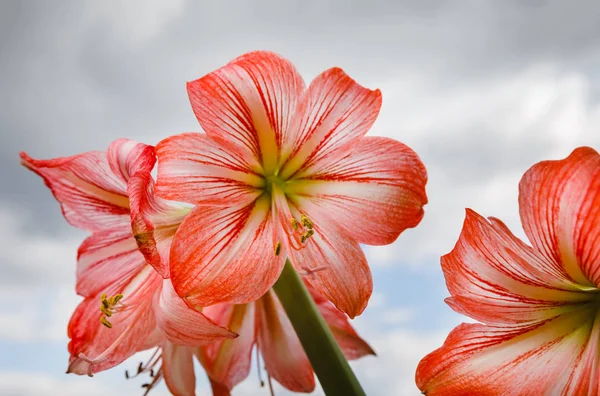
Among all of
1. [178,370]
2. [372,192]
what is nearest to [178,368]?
[178,370]

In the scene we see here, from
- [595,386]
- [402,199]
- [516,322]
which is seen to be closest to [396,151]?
[402,199]

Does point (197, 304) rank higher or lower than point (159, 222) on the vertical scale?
lower

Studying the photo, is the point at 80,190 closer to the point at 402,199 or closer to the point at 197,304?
the point at 197,304

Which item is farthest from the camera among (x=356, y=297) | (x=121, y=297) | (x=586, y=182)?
(x=121, y=297)

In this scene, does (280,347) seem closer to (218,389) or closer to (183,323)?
(218,389)

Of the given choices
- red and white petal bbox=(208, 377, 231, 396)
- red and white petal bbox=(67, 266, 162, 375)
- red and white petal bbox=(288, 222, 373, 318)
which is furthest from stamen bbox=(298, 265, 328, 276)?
red and white petal bbox=(208, 377, 231, 396)

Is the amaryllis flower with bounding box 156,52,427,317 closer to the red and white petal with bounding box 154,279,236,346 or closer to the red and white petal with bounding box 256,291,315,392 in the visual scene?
the red and white petal with bounding box 154,279,236,346

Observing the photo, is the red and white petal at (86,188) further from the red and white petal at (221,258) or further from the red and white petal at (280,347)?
the red and white petal at (280,347)
